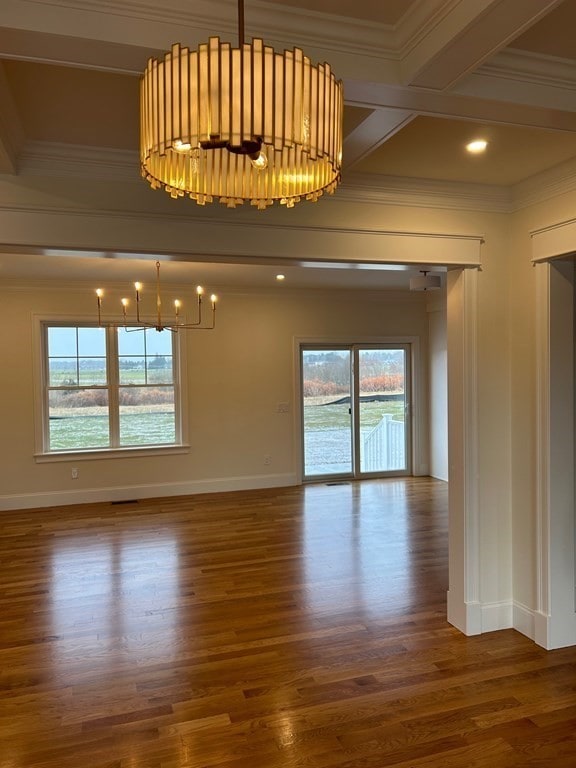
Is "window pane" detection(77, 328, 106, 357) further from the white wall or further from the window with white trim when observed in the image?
the white wall

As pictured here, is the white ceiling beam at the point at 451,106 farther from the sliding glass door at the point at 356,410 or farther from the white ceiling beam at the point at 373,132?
the sliding glass door at the point at 356,410

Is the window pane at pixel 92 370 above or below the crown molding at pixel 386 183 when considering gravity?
below

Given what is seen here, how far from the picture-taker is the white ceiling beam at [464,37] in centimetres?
142

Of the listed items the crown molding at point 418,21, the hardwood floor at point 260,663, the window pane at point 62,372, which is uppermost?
the crown molding at point 418,21

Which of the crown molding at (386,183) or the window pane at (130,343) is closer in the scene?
the crown molding at (386,183)

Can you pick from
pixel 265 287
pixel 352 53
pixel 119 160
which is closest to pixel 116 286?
pixel 265 287

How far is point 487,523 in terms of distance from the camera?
3.31m

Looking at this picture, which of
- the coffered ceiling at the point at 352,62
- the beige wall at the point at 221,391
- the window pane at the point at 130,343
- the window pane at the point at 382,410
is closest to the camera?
the coffered ceiling at the point at 352,62

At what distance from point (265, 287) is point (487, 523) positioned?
4.81 m

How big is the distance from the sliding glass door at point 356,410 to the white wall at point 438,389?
368 millimetres

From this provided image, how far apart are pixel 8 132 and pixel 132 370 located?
4.96 meters

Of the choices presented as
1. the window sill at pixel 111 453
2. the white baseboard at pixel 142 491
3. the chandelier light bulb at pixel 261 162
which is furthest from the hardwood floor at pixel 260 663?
the chandelier light bulb at pixel 261 162

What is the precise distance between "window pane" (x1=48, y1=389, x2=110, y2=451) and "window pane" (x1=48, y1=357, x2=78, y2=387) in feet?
0.34

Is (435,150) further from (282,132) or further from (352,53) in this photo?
(282,132)
